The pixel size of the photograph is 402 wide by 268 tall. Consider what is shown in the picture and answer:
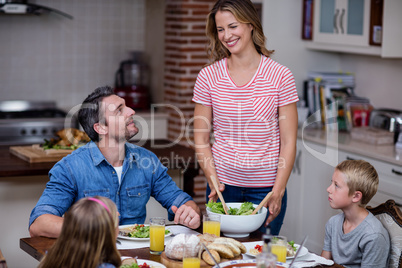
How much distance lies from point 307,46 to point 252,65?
2071 millimetres

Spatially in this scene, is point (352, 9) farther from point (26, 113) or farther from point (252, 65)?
point (26, 113)

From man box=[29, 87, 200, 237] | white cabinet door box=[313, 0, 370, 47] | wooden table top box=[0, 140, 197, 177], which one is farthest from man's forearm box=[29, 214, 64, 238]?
white cabinet door box=[313, 0, 370, 47]

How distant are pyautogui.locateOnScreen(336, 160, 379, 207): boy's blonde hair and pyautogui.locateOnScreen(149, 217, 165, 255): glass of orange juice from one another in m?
0.89

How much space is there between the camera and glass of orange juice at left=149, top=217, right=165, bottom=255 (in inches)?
80.5

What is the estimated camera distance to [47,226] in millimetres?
2145

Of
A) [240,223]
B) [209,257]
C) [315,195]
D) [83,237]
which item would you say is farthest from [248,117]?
[315,195]

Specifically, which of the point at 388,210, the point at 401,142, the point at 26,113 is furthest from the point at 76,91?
the point at 388,210

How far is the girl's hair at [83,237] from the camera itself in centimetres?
162

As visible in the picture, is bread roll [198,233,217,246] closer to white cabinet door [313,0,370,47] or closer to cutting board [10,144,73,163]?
cutting board [10,144,73,163]

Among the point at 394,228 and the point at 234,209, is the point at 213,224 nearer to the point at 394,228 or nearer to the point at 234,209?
the point at 234,209

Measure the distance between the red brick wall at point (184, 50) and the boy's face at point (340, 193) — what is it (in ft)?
8.57

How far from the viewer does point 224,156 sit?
8.91 ft

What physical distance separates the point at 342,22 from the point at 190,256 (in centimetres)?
282

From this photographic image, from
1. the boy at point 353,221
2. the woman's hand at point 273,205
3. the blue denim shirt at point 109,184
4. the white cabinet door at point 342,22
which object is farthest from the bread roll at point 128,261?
the white cabinet door at point 342,22
